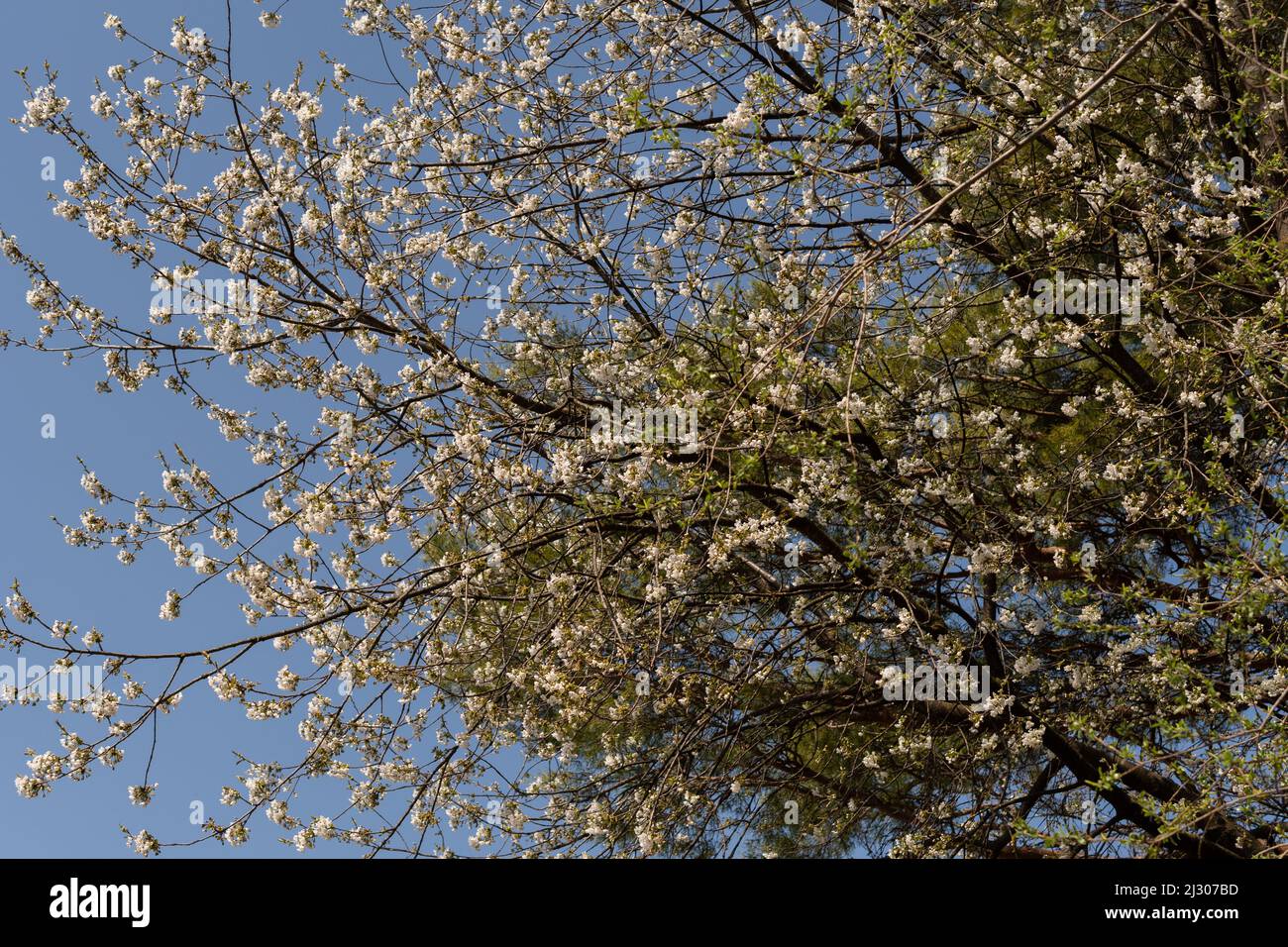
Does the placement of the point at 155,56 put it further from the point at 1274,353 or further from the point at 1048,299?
the point at 1274,353

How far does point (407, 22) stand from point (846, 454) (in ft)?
10.6

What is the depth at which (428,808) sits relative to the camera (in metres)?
4.83

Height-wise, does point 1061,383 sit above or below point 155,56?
below

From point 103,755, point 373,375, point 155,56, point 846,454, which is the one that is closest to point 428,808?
point 103,755

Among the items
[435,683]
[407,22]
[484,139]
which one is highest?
[407,22]

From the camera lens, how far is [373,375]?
17.2ft

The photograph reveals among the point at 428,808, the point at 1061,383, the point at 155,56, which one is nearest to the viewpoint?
the point at 428,808

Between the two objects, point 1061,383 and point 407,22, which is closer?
point 407,22
